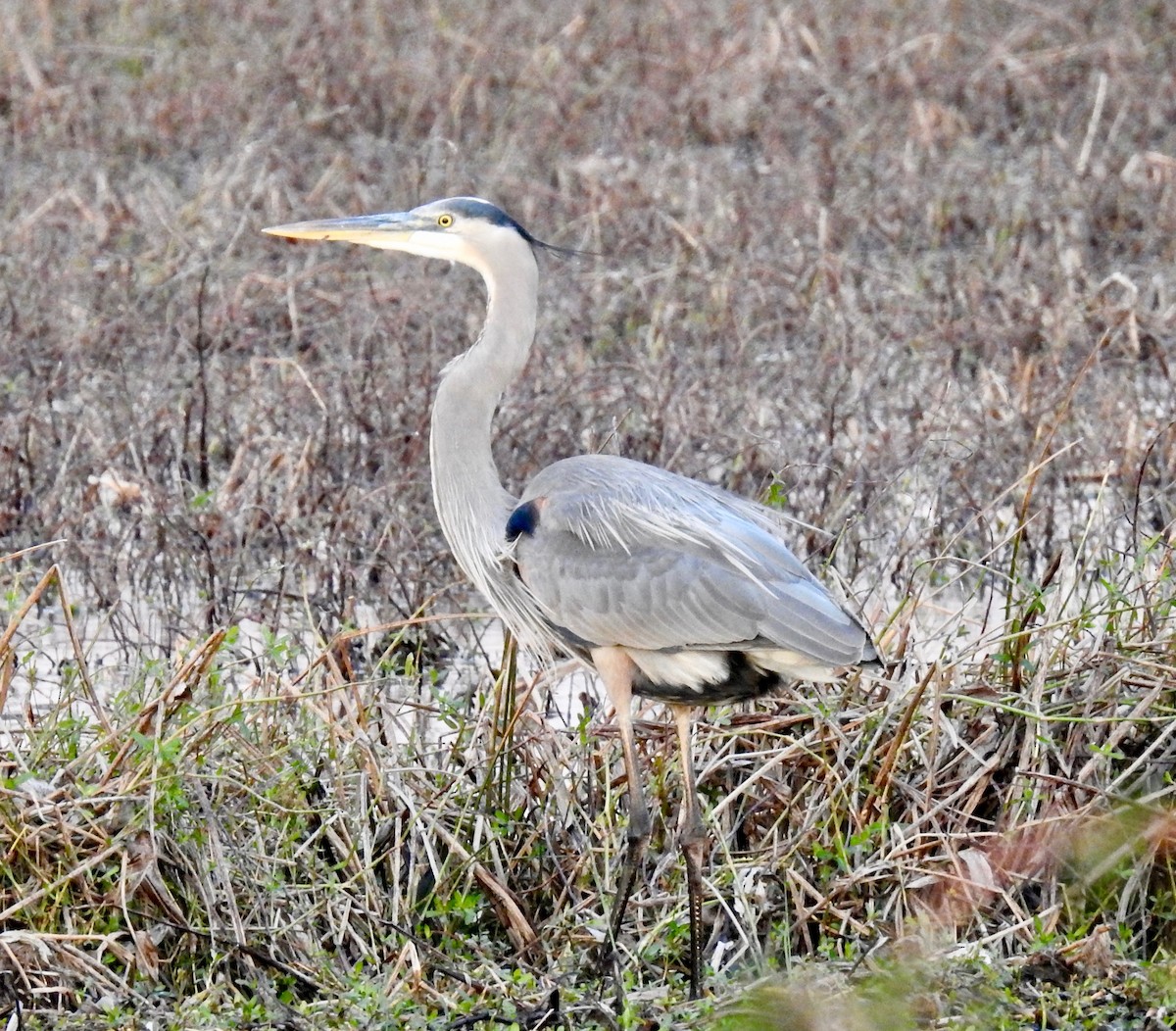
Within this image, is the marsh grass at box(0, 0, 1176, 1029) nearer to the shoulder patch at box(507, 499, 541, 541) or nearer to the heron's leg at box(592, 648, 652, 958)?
the heron's leg at box(592, 648, 652, 958)

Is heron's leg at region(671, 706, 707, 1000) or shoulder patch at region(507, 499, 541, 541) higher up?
shoulder patch at region(507, 499, 541, 541)

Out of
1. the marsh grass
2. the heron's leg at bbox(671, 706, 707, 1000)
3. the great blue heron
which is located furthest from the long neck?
the heron's leg at bbox(671, 706, 707, 1000)

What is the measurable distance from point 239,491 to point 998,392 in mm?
2353

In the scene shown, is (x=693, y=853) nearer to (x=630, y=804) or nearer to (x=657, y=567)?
(x=630, y=804)

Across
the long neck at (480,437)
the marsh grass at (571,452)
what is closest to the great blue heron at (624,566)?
the long neck at (480,437)

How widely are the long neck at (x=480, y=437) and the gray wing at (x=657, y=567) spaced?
0.31 ft

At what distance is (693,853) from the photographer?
355 centimetres

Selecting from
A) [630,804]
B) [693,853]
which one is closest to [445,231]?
[630,804]

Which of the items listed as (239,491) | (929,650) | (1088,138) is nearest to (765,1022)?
(929,650)

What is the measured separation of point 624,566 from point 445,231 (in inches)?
32.5

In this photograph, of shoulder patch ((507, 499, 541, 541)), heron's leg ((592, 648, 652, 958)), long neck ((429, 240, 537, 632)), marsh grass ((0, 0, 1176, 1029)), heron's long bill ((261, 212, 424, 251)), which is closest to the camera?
marsh grass ((0, 0, 1176, 1029))

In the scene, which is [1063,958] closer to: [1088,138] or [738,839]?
[738,839]

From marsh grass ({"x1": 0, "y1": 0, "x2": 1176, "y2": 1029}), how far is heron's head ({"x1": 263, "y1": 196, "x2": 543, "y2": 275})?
0.74 meters

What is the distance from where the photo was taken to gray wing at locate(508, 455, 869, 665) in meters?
3.58
